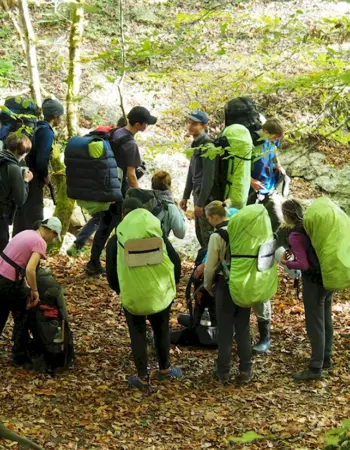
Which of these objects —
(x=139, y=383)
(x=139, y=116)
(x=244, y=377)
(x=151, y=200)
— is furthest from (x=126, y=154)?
(x=244, y=377)

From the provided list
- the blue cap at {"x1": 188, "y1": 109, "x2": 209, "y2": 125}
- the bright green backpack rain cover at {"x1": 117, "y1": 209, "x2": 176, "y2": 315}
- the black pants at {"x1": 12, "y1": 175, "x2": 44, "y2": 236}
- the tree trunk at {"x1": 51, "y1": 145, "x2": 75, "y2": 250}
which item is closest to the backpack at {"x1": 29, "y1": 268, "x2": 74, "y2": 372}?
the bright green backpack rain cover at {"x1": 117, "y1": 209, "x2": 176, "y2": 315}

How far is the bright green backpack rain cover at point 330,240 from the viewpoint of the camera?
5199mm

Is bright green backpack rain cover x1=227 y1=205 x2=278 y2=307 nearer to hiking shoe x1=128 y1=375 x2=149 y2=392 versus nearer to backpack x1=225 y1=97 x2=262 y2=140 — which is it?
hiking shoe x1=128 y1=375 x2=149 y2=392

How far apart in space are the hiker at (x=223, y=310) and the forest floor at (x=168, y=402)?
0.19 meters

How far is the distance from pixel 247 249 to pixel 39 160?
311cm

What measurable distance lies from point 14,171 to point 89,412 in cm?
262

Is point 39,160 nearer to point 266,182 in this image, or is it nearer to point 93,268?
point 93,268

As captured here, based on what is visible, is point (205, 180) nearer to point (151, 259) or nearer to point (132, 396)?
point (151, 259)

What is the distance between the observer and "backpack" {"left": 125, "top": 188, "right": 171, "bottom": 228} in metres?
5.62

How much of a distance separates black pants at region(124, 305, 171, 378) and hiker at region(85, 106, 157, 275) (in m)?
2.23

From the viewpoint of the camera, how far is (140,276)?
200 inches

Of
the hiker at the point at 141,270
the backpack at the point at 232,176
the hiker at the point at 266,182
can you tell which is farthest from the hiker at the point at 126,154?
the hiker at the point at 141,270

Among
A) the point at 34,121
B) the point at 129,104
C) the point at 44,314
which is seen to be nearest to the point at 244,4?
the point at 129,104

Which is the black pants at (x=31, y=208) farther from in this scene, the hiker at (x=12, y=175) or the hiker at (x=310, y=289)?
the hiker at (x=310, y=289)
